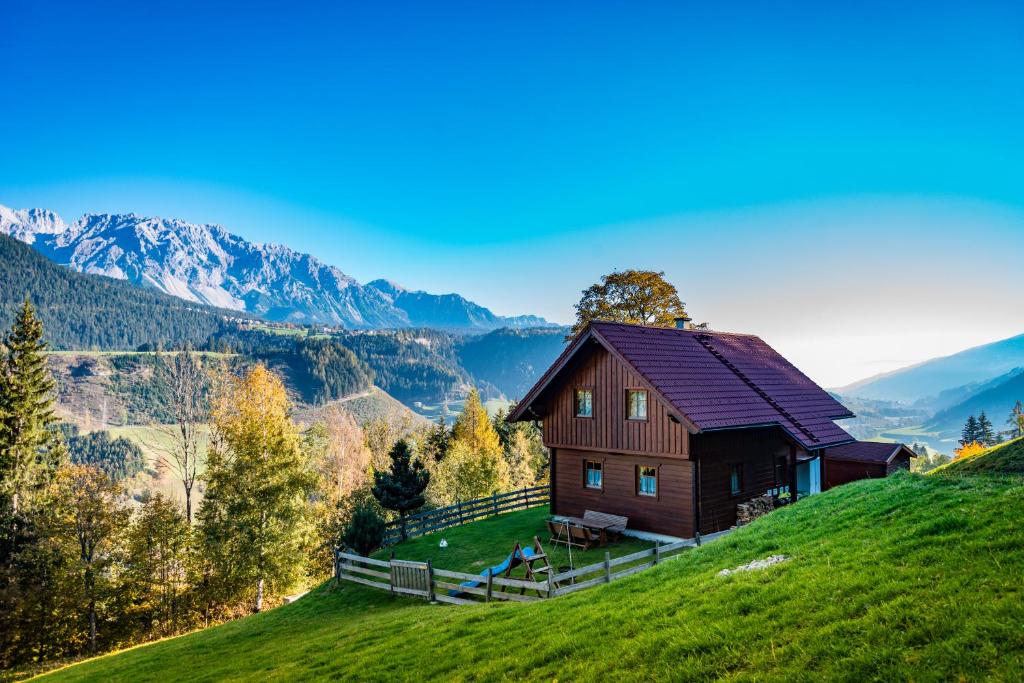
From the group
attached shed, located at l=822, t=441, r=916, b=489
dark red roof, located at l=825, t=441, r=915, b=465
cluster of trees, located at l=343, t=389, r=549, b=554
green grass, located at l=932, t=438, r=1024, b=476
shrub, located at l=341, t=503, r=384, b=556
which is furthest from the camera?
cluster of trees, located at l=343, t=389, r=549, b=554

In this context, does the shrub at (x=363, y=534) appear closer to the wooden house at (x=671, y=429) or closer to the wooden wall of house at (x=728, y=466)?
the wooden house at (x=671, y=429)

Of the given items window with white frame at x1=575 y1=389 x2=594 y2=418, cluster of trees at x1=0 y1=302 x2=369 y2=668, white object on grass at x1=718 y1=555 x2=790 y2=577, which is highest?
window with white frame at x1=575 y1=389 x2=594 y2=418

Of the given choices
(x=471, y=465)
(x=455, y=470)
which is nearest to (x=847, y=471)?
(x=471, y=465)

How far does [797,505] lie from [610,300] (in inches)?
1000

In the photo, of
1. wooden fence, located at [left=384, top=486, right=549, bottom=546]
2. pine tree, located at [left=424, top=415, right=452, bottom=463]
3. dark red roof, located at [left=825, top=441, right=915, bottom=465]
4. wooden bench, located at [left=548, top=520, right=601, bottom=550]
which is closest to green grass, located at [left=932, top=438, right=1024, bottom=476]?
wooden bench, located at [left=548, top=520, right=601, bottom=550]

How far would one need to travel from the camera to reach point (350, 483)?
63125 millimetres

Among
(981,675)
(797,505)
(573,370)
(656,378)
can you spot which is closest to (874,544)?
(981,675)

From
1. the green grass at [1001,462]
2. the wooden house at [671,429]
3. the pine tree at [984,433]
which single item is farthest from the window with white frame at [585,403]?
the pine tree at [984,433]

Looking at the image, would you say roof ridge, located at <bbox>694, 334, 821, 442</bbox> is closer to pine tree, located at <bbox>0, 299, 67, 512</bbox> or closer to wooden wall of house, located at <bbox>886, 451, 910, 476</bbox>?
wooden wall of house, located at <bbox>886, 451, 910, 476</bbox>

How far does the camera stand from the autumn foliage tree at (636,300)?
38.3 metres

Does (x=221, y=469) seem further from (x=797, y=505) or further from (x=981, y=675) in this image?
(x=981, y=675)

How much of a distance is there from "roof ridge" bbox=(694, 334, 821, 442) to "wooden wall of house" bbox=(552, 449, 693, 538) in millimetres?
5662

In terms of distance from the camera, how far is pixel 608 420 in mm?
22469

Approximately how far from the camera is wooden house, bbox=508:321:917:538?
2036 cm
